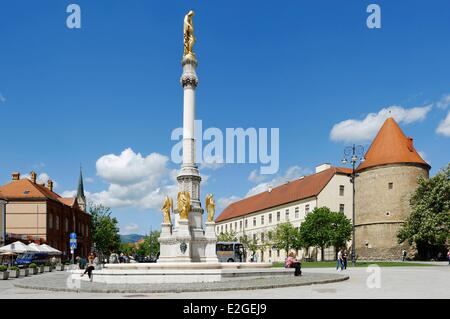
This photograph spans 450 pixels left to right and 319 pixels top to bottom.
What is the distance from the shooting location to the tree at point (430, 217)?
186 feet

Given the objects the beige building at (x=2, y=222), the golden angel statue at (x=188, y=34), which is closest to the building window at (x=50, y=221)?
the beige building at (x=2, y=222)

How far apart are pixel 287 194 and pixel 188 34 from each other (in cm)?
5467

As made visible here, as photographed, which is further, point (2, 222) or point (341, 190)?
point (341, 190)

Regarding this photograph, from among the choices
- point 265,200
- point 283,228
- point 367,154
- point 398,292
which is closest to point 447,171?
point 367,154

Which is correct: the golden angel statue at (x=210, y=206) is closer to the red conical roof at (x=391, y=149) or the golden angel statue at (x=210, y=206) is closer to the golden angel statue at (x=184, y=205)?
the golden angel statue at (x=184, y=205)

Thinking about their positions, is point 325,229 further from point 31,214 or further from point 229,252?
point 31,214

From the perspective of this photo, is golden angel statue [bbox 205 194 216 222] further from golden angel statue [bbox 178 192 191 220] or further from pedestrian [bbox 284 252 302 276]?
pedestrian [bbox 284 252 302 276]

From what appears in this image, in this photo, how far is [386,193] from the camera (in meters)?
66.5

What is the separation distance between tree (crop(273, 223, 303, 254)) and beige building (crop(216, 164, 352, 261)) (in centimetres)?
278

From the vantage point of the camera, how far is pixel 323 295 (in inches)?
622

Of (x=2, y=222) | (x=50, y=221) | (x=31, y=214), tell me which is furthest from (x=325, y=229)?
(x=2, y=222)

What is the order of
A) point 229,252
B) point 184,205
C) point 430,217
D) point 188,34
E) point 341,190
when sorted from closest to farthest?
point 184,205, point 188,34, point 229,252, point 430,217, point 341,190
